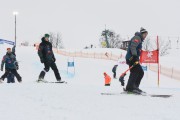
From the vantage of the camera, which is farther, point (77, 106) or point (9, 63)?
point (9, 63)

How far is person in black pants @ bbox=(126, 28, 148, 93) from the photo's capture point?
1082 cm

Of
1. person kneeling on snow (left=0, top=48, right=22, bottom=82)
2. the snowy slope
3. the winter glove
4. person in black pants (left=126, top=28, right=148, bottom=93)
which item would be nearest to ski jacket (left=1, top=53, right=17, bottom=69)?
person kneeling on snow (left=0, top=48, right=22, bottom=82)

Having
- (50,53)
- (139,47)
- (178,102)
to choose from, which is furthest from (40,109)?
(50,53)

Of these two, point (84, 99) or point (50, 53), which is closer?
point (84, 99)

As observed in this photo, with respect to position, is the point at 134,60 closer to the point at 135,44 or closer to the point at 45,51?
the point at 135,44

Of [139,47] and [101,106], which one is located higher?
[139,47]

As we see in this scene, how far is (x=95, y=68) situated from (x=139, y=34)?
3387 cm

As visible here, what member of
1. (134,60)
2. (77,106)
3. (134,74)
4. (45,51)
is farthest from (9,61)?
(77,106)

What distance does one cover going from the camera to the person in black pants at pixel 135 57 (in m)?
10.8

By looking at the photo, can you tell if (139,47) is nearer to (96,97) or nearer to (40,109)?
(96,97)

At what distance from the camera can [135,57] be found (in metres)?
11.0

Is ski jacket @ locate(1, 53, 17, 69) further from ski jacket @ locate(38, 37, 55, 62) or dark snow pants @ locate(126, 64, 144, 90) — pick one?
dark snow pants @ locate(126, 64, 144, 90)

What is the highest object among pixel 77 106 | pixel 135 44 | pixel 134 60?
pixel 135 44

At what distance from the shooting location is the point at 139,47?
36.2 ft
